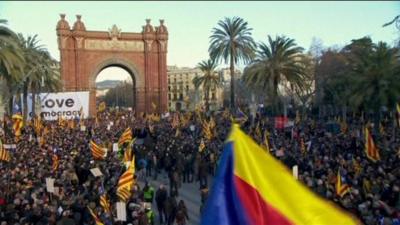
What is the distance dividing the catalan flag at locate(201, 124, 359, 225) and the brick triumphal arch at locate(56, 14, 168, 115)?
6141cm

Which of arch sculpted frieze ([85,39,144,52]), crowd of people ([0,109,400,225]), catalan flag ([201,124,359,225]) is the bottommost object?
crowd of people ([0,109,400,225])

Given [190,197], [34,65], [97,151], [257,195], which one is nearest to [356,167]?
[190,197]

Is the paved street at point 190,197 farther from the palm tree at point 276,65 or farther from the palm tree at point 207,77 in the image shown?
the palm tree at point 207,77

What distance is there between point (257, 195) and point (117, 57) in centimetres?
6246

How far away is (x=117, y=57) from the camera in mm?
66062

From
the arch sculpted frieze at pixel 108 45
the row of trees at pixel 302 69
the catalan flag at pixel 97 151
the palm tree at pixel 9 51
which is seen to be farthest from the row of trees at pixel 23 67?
the arch sculpted frieze at pixel 108 45

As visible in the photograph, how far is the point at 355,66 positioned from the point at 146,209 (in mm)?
22227

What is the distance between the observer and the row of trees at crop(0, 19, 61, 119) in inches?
1107

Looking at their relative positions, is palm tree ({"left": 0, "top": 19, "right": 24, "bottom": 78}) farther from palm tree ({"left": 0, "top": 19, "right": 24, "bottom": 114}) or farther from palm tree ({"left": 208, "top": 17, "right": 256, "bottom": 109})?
palm tree ({"left": 208, "top": 17, "right": 256, "bottom": 109})

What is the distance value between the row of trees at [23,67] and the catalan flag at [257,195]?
25.1 m

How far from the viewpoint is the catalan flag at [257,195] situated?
4.67 m

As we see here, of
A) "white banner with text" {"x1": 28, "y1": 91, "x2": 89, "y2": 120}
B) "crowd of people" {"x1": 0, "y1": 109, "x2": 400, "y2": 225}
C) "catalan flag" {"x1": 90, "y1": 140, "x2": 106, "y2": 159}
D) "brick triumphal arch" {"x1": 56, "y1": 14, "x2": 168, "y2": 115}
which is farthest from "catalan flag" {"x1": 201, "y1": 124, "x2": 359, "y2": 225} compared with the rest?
"brick triumphal arch" {"x1": 56, "y1": 14, "x2": 168, "y2": 115}

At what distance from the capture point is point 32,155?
23.2 m

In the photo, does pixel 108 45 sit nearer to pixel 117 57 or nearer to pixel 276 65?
pixel 117 57
